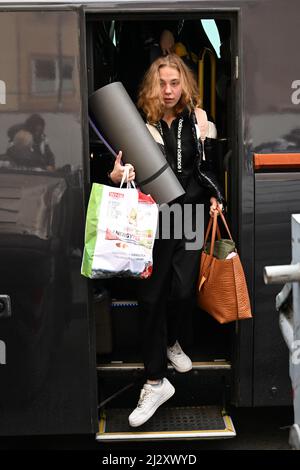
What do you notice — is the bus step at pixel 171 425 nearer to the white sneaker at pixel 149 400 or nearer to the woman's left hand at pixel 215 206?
the white sneaker at pixel 149 400

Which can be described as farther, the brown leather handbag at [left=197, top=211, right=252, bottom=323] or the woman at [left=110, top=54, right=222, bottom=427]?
the woman at [left=110, top=54, right=222, bottom=427]

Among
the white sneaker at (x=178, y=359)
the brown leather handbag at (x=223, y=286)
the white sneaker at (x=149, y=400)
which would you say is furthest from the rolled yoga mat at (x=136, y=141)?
the white sneaker at (x=149, y=400)

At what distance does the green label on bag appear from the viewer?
112 inches

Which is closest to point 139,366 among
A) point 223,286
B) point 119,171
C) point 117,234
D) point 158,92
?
point 223,286

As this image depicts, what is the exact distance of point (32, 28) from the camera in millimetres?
2869

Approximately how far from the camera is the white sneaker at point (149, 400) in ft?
10.6

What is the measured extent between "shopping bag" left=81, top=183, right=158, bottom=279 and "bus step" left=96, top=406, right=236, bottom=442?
90 cm

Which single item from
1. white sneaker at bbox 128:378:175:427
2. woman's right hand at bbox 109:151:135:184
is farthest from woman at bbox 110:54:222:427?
woman's right hand at bbox 109:151:135:184

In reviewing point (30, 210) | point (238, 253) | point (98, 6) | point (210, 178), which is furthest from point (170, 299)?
point (98, 6)

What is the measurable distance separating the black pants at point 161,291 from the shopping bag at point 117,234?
0.36m

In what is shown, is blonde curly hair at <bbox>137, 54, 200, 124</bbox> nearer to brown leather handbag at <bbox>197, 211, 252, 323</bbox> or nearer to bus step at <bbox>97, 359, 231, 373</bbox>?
brown leather handbag at <bbox>197, 211, 252, 323</bbox>

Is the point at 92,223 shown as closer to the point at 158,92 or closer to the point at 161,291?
the point at 161,291

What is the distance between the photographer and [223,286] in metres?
3.08

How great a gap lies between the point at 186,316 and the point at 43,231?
969 mm
